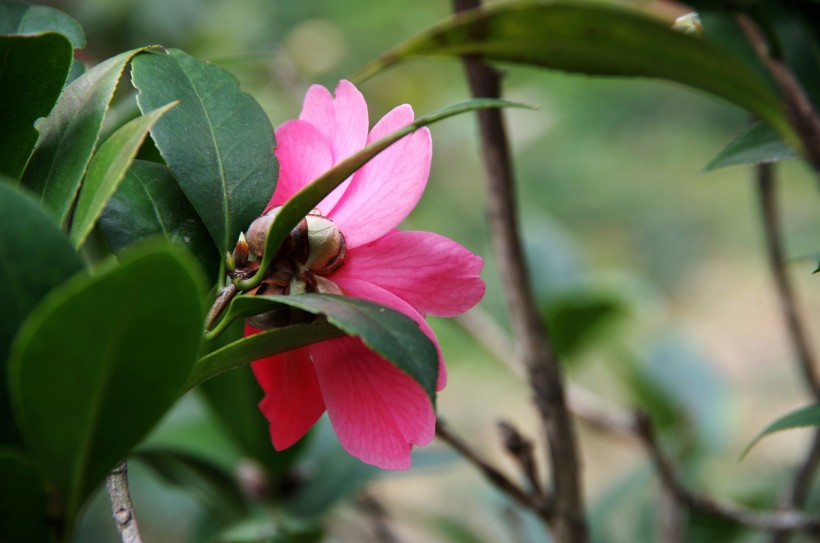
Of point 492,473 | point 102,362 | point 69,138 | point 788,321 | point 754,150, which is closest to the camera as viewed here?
point 102,362

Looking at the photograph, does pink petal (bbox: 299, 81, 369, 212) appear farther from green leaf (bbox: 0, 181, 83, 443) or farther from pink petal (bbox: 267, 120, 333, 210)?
green leaf (bbox: 0, 181, 83, 443)

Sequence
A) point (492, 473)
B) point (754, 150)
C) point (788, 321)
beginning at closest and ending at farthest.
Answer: point (754, 150), point (492, 473), point (788, 321)

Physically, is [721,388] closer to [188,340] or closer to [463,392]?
[188,340]

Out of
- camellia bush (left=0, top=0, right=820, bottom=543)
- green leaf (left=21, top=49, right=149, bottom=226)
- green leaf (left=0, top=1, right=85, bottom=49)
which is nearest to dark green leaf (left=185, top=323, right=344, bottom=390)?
camellia bush (left=0, top=0, right=820, bottom=543)

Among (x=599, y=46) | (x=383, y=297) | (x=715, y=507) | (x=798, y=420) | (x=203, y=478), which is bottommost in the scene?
(x=715, y=507)

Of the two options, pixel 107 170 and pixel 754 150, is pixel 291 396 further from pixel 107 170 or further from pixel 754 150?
pixel 754 150

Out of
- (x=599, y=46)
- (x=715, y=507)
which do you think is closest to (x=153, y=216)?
(x=599, y=46)

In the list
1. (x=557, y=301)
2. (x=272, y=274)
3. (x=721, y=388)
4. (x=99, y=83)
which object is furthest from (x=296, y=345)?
(x=721, y=388)
